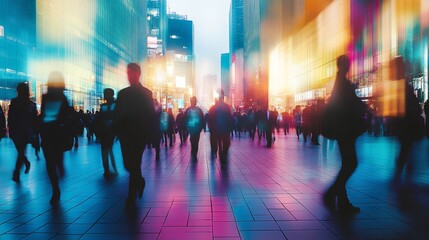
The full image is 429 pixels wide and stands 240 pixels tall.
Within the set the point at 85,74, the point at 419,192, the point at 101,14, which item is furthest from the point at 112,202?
the point at 101,14

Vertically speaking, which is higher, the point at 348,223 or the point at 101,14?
the point at 101,14

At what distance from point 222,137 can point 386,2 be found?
30.7 m

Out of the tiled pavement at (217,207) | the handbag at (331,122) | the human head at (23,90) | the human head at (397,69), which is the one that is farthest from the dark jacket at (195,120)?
the handbag at (331,122)

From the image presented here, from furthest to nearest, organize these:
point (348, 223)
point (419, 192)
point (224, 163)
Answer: point (224, 163) → point (419, 192) → point (348, 223)

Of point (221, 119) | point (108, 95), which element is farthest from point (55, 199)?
point (221, 119)

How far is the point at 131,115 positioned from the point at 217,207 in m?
1.75

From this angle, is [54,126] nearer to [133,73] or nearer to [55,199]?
[55,199]

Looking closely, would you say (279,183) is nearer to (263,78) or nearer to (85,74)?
(85,74)

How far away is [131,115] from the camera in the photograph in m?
5.81

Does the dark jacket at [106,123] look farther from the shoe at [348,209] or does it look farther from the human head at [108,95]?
the shoe at [348,209]

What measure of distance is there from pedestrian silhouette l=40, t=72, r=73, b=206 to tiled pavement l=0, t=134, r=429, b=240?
524 mm

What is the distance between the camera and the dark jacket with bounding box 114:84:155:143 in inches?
229

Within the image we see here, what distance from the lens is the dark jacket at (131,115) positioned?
5805mm

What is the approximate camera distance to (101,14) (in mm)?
76688
